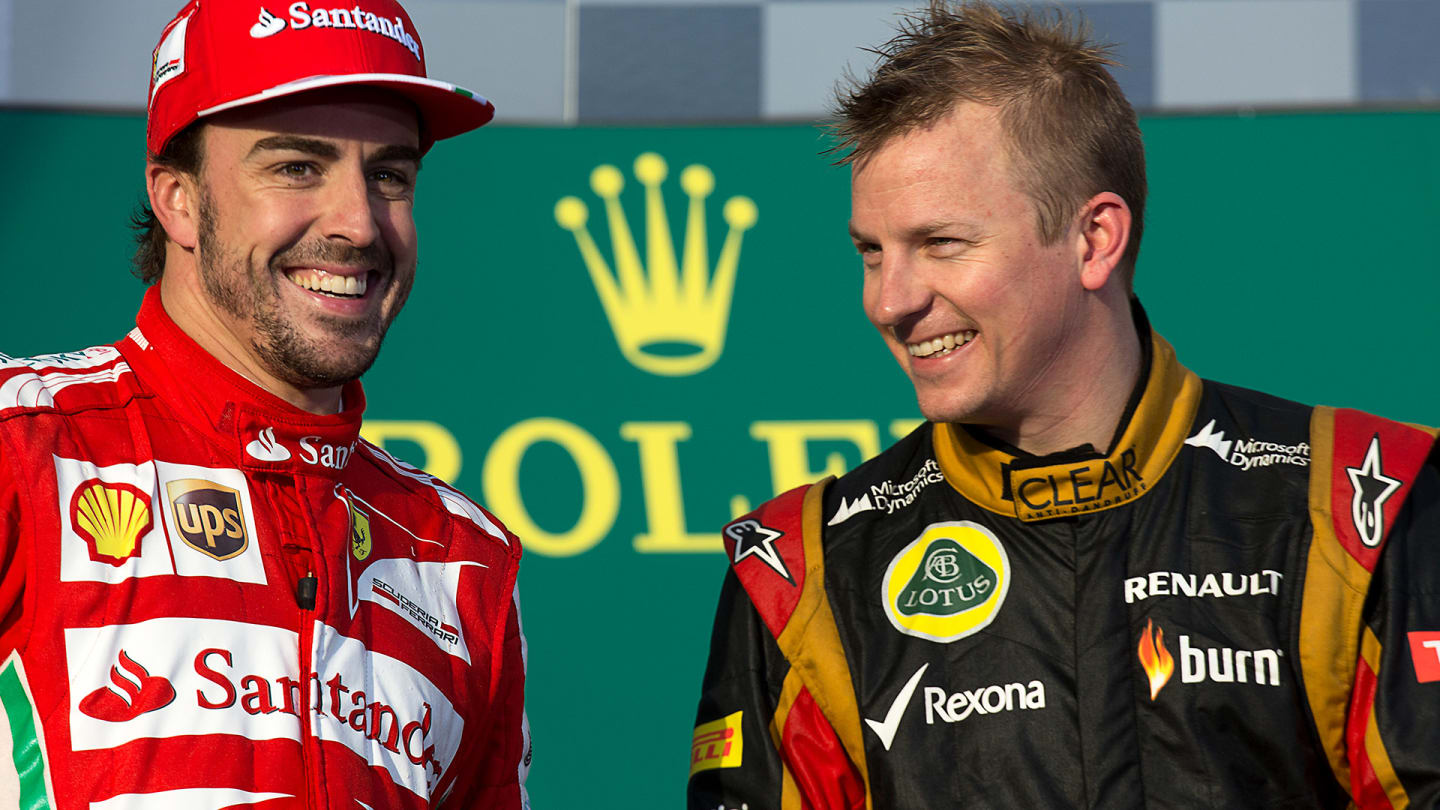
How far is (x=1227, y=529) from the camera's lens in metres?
1.77

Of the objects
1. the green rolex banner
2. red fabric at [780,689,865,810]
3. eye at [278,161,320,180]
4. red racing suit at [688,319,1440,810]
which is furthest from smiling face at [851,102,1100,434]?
the green rolex banner

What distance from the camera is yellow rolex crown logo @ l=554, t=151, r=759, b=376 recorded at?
3.03 metres

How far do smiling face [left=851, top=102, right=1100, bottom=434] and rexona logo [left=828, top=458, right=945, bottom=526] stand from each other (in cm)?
16

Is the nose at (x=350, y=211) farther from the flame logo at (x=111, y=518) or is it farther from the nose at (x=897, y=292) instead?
the nose at (x=897, y=292)

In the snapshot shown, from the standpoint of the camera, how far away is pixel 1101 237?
1.87 m

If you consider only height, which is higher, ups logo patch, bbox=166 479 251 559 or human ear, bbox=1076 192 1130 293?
human ear, bbox=1076 192 1130 293

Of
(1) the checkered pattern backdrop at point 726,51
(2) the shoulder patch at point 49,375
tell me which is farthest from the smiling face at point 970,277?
(1) the checkered pattern backdrop at point 726,51

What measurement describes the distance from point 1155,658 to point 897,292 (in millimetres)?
523

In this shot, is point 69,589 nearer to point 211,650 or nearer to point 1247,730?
point 211,650

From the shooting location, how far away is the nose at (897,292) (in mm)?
1805

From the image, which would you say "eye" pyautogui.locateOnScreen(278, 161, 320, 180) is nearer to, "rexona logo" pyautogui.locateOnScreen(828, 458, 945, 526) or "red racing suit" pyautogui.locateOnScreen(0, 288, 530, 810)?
"red racing suit" pyautogui.locateOnScreen(0, 288, 530, 810)

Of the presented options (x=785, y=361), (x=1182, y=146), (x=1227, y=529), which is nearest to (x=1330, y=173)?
(x=1182, y=146)

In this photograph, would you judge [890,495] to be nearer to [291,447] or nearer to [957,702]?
[957,702]

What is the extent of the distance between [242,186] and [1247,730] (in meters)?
1.32
